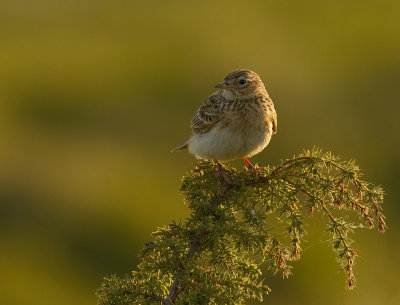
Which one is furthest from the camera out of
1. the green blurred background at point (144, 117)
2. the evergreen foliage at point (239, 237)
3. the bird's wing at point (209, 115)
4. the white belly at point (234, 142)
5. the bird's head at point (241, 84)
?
the green blurred background at point (144, 117)

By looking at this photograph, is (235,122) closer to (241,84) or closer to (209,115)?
(209,115)

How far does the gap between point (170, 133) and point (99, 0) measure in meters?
14.0

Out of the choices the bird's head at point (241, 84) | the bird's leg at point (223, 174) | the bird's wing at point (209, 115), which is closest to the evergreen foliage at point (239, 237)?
the bird's leg at point (223, 174)

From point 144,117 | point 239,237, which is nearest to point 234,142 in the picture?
point 239,237

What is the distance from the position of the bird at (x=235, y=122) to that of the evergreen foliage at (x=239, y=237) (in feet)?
5.93

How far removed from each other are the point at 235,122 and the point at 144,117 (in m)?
11.3

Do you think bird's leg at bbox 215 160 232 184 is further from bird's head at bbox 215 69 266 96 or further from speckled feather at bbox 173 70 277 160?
bird's head at bbox 215 69 266 96

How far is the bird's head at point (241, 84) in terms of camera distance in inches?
281

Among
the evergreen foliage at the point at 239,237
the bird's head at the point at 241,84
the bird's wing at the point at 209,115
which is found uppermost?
the bird's head at the point at 241,84

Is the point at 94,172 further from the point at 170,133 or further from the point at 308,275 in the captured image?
the point at 308,275

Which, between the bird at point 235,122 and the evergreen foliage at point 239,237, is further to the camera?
the bird at point 235,122

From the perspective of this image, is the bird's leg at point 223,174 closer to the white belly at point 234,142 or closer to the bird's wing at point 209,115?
the white belly at point 234,142

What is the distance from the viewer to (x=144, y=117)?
17.9m

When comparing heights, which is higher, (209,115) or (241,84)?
(241,84)
